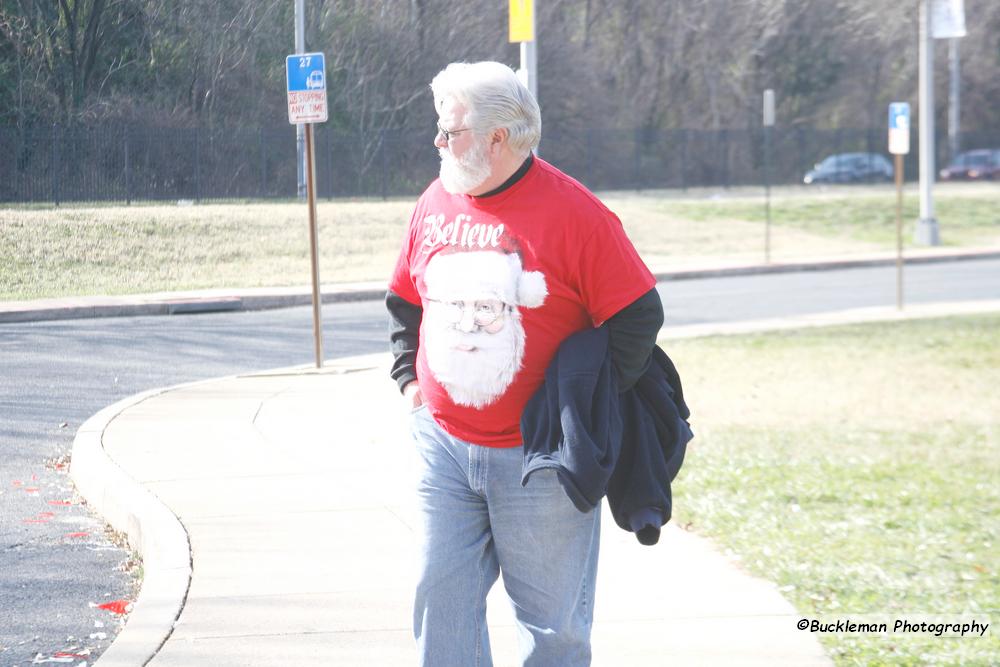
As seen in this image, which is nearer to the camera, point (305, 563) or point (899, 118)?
point (305, 563)

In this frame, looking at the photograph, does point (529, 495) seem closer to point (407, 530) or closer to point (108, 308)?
point (407, 530)

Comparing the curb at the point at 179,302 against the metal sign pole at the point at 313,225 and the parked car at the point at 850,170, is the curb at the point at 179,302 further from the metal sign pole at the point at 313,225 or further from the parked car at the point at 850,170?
the parked car at the point at 850,170

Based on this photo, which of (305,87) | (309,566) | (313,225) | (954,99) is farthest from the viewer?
(954,99)

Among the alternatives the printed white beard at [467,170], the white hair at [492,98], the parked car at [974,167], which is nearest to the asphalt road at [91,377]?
the printed white beard at [467,170]

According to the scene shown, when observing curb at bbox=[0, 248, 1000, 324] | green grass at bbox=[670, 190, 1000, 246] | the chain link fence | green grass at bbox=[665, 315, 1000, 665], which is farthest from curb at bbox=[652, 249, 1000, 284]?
green grass at bbox=[665, 315, 1000, 665]

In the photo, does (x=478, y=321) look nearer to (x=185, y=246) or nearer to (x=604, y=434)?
(x=604, y=434)

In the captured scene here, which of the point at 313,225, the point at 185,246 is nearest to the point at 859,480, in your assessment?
the point at 185,246

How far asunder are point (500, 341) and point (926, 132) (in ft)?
87.7

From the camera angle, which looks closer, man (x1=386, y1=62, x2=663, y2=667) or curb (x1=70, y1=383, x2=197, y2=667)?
man (x1=386, y1=62, x2=663, y2=667)

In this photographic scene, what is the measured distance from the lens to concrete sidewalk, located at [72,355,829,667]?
172 inches

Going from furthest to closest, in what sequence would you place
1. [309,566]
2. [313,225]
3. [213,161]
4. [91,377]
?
[313,225] → [91,377] → [213,161] → [309,566]

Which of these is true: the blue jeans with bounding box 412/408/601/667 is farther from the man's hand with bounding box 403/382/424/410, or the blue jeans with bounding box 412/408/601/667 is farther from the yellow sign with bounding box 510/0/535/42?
the yellow sign with bounding box 510/0/535/42

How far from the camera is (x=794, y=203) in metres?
35.9

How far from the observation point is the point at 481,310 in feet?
10.5
